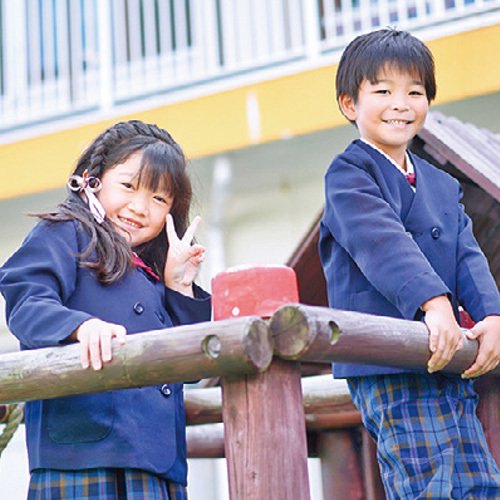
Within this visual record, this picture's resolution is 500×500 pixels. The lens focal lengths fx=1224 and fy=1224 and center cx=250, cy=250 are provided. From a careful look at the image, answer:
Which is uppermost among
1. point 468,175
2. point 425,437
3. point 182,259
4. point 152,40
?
point 152,40

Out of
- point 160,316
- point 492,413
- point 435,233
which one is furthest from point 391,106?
point 492,413

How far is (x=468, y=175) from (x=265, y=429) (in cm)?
173

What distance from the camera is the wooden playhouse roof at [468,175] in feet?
11.9

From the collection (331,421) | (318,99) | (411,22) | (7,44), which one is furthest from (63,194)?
(331,421)

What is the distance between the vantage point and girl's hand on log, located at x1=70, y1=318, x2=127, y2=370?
224 cm

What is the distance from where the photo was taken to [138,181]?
115 inches

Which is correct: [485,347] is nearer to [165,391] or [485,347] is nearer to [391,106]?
[391,106]

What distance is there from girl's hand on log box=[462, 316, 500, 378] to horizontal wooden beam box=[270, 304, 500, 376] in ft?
0.28

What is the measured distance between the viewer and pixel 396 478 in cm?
258

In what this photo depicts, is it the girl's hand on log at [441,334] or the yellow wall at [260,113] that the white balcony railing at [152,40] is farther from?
the girl's hand on log at [441,334]

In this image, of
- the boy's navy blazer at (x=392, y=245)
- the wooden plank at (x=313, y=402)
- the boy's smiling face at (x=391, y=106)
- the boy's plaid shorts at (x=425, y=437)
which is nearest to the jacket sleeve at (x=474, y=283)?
the boy's navy blazer at (x=392, y=245)

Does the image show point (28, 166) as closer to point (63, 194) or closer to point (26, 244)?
point (63, 194)

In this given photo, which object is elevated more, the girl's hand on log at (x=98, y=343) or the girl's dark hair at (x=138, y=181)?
the girl's dark hair at (x=138, y=181)

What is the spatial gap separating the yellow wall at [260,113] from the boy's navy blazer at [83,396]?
16.7 feet
